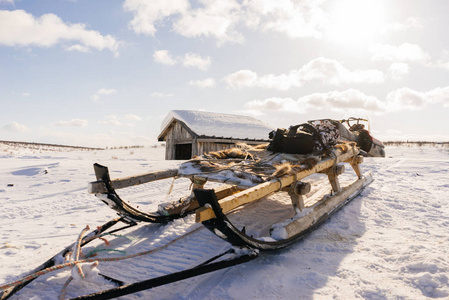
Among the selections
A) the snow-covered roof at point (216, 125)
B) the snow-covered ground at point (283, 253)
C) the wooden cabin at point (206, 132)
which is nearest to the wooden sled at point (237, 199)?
the snow-covered ground at point (283, 253)

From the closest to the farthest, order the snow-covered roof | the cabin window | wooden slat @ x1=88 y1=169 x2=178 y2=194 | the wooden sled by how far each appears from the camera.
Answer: the wooden sled < wooden slat @ x1=88 y1=169 x2=178 y2=194 < the snow-covered roof < the cabin window

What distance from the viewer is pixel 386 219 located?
477 cm

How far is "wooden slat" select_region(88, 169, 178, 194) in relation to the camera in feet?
10.7

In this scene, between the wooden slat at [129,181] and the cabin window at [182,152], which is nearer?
the wooden slat at [129,181]

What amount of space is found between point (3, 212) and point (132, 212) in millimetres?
3512

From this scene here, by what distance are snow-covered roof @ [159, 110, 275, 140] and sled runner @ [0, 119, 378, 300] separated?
28.2 ft

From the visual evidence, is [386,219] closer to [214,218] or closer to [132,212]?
[214,218]

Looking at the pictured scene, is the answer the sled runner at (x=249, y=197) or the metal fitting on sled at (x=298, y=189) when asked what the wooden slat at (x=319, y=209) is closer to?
the sled runner at (x=249, y=197)

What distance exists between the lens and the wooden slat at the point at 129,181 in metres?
3.27

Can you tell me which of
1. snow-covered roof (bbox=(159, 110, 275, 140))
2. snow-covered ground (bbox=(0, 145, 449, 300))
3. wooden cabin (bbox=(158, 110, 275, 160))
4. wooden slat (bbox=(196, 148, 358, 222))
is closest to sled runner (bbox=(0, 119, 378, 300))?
wooden slat (bbox=(196, 148, 358, 222))

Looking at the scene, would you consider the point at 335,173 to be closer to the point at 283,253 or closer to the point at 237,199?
the point at 283,253

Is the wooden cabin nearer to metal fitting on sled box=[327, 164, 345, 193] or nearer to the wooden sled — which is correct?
the wooden sled

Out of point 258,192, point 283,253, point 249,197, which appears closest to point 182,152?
point 283,253

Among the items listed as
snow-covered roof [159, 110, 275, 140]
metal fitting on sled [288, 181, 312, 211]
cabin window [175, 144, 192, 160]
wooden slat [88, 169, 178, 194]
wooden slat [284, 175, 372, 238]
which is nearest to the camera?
wooden slat [88, 169, 178, 194]
